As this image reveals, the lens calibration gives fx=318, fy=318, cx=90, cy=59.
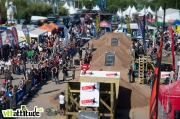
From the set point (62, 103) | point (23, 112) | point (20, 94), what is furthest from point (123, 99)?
point (20, 94)

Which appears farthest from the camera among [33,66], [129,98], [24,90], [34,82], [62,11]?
[62,11]

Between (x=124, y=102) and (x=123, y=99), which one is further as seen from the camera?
(x=123, y=99)

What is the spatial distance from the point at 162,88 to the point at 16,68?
1384cm

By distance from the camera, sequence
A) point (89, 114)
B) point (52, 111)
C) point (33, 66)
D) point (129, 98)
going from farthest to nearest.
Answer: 1. point (33, 66)
2. point (129, 98)
3. point (52, 111)
4. point (89, 114)

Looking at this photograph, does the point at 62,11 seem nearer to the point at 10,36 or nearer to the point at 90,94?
the point at 10,36

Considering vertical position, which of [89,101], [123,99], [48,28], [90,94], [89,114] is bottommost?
[123,99]

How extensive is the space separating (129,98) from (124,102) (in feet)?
1.41

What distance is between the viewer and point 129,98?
17.3 meters

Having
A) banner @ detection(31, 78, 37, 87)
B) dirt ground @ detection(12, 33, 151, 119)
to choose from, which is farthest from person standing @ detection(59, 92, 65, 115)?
banner @ detection(31, 78, 37, 87)

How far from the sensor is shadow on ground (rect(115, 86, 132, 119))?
16234mm

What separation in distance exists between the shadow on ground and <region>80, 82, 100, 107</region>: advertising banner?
314cm

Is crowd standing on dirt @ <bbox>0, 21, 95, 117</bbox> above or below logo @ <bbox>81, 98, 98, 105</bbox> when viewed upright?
below

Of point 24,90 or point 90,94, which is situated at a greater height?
point 90,94

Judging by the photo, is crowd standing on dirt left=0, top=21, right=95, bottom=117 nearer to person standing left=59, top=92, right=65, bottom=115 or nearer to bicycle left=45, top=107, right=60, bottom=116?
bicycle left=45, top=107, right=60, bottom=116
